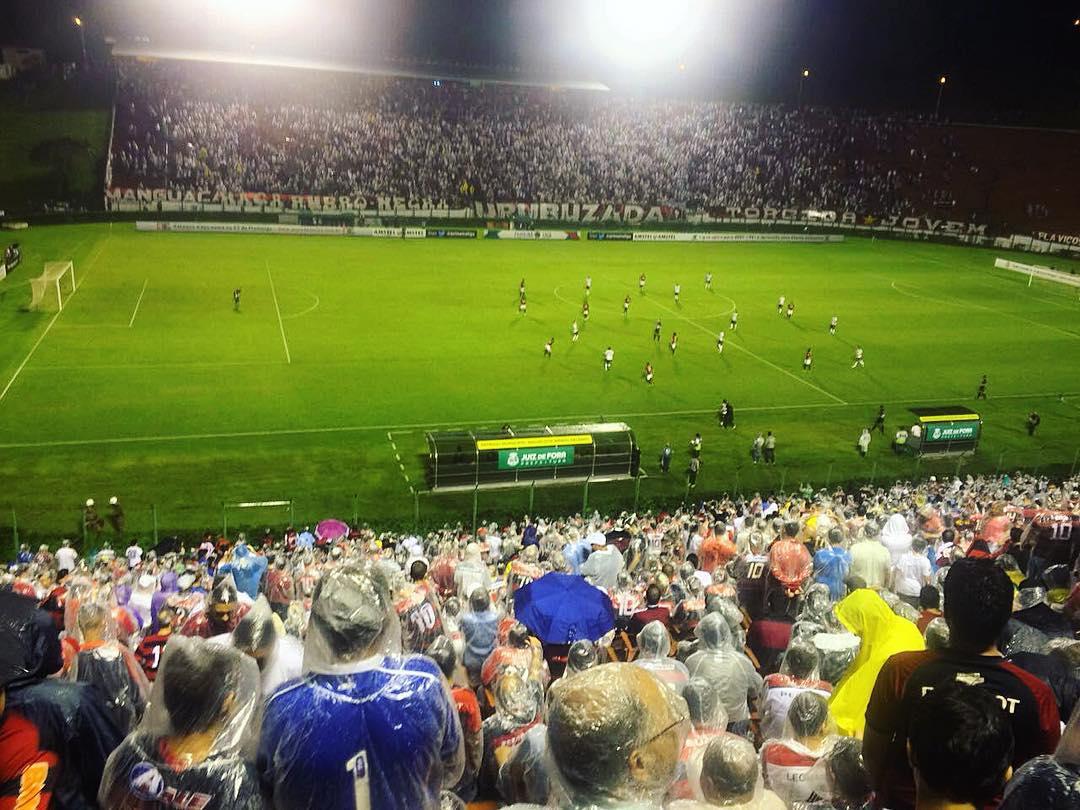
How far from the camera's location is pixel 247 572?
11.4 meters

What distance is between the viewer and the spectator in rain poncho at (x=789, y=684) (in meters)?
6.24

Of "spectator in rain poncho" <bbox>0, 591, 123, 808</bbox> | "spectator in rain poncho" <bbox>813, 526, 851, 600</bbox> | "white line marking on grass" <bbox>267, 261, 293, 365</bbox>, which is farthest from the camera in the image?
"white line marking on grass" <bbox>267, 261, 293, 365</bbox>

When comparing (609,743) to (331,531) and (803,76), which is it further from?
(803,76)

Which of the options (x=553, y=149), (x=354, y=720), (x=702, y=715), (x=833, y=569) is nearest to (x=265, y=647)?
(x=354, y=720)

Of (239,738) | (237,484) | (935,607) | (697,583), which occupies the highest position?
(239,738)

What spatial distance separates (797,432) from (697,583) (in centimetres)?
1960

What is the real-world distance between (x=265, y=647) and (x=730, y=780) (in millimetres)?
2885

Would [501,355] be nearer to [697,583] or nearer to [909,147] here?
[697,583]

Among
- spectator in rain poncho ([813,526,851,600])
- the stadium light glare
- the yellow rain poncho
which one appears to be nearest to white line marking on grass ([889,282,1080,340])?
the stadium light glare

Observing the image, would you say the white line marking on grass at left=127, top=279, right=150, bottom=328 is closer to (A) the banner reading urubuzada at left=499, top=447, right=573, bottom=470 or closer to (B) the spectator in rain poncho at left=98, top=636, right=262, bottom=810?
(A) the banner reading urubuzada at left=499, top=447, right=573, bottom=470

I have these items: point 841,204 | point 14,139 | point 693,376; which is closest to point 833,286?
point 693,376

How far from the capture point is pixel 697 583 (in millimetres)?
9828

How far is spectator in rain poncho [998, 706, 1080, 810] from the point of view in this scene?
341cm

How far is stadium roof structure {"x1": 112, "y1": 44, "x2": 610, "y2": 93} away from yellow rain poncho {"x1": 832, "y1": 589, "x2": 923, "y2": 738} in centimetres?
8670
